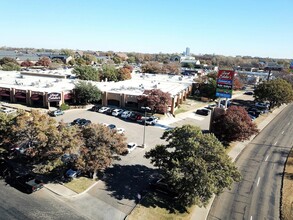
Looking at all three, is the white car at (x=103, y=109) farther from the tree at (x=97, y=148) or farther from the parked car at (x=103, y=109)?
the tree at (x=97, y=148)

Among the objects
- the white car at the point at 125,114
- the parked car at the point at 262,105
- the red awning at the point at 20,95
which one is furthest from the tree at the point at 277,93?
the red awning at the point at 20,95

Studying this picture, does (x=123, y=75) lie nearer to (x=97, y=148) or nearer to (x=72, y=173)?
(x=72, y=173)

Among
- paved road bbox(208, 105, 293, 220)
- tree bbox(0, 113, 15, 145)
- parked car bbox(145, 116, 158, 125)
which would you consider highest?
tree bbox(0, 113, 15, 145)

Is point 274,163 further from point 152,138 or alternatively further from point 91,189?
point 91,189

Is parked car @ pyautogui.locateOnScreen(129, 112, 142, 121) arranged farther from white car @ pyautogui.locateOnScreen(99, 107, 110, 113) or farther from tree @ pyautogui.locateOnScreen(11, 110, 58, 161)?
tree @ pyautogui.locateOnScreen(11, 110, 58, 161)

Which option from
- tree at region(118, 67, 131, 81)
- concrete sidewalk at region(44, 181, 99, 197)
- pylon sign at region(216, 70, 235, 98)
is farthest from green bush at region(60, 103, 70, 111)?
pylon sign at region(216, 70, 235, 98)

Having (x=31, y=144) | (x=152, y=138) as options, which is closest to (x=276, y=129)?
(x=152, y=138)
